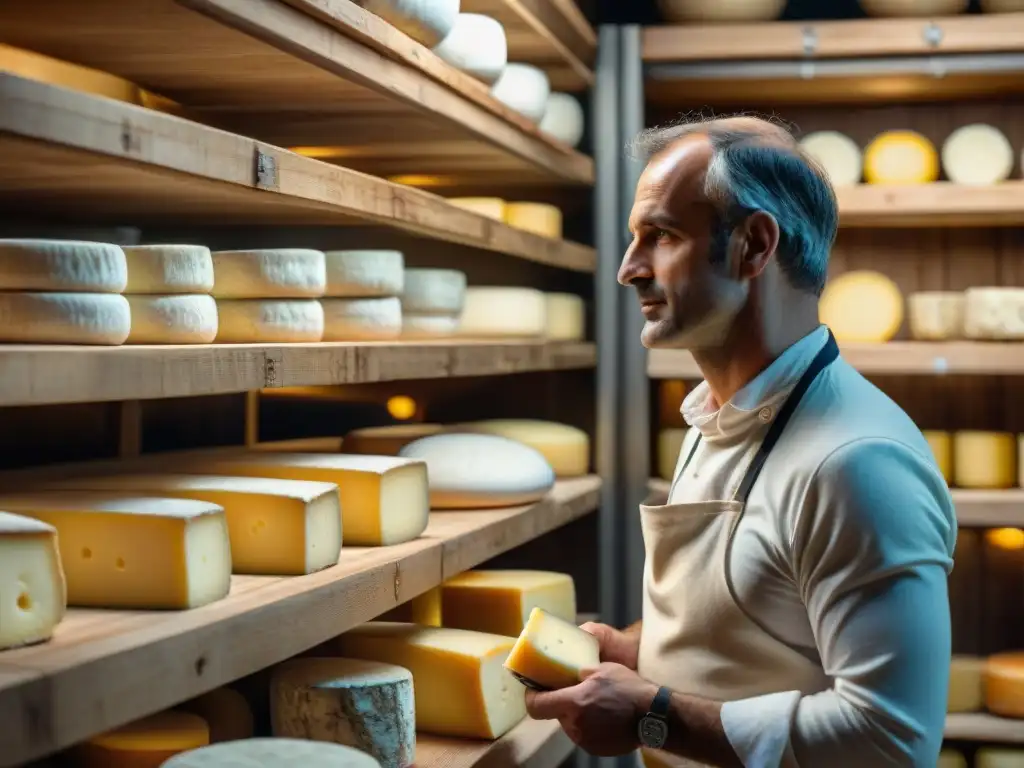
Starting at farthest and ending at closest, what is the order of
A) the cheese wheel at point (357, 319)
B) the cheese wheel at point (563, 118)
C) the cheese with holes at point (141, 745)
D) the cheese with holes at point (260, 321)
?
the cheese wheel at point (563, 118) → the cheese wheel at point (357, 319) → the cheese with holes at point (260, 321) → the cheese with holes at point (141, 745)

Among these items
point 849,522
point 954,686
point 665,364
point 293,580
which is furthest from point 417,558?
point 954,686

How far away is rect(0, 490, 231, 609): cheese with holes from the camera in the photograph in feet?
4.78

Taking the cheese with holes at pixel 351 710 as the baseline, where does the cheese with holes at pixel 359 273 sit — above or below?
above

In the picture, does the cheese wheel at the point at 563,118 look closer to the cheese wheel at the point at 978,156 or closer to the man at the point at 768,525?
the cheese wheel at the point at 978,156

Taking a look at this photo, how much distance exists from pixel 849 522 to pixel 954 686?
2.02 metres

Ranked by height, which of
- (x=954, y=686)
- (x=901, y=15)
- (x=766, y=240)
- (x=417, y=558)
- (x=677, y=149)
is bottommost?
(x=954, y=686)

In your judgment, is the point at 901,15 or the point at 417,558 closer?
the point at 417,558

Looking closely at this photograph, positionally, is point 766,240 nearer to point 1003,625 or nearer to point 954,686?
point 954,686

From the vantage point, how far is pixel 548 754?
7.42ft

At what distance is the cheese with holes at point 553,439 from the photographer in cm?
303

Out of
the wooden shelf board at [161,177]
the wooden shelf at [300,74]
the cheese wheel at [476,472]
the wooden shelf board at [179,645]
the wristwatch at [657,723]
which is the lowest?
the wristwatch at [657,723]

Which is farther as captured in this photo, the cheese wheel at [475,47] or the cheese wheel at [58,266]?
the cheese wheel at [475,47]

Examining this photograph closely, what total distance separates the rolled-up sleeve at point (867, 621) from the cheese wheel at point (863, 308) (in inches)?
73.0

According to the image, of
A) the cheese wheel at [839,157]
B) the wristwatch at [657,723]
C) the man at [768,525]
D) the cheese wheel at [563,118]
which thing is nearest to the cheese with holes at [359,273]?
the man at [768,525]
